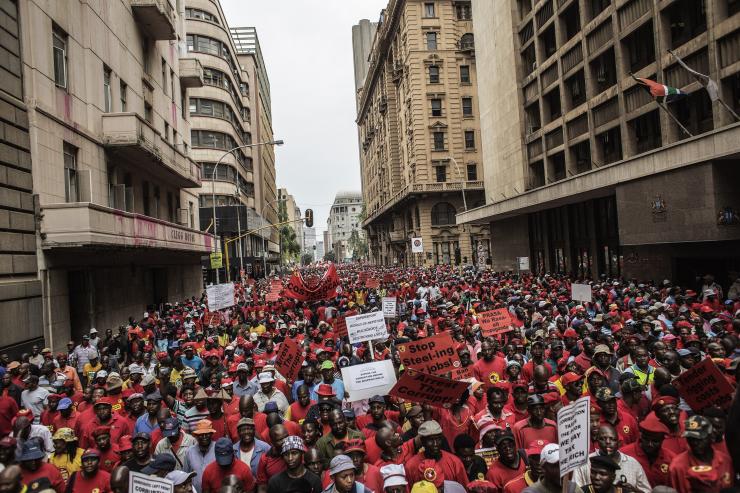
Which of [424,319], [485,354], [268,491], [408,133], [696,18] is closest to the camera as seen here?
[268,491]

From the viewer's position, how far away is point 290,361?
9984mm

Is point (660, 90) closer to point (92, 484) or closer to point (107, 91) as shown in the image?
point (92, 484)

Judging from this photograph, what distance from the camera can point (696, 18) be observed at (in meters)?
21.0

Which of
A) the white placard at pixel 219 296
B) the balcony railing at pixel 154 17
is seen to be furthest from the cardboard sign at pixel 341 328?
the balcony railing at pixel 154 17

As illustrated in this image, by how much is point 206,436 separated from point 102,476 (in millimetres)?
1061

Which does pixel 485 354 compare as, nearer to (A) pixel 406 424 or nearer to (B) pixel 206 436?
(A) pixel 406 424

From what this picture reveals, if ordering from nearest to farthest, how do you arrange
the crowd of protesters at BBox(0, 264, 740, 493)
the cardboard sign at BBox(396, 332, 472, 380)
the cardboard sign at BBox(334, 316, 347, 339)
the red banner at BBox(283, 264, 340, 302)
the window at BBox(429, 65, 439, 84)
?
the crowd of protesters at BBox(0, 264, 740, 493) < the cardboard sign at BBox(396, 332, 472, 380) < the cardboard sign at BBox(334, 316, 347, 339) < the red banner at BBox(283, 264, 340, 302) < the window at BBox(429, 65, 439, 84)

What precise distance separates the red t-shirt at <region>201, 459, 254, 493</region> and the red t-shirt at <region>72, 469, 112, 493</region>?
3.17ft

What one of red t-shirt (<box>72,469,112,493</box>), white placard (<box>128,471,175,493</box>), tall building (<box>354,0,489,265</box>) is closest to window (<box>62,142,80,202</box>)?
red t-shirt (<box>72,469,112,493</box>)

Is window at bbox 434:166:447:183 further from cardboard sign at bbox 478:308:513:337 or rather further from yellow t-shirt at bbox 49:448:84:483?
yellow t-shirt at bbox 49:448:84:483

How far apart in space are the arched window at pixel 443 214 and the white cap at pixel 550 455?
5614cm

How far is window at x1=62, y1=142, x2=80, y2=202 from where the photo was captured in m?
19.4

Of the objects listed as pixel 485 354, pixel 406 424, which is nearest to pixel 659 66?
pixel 485 354

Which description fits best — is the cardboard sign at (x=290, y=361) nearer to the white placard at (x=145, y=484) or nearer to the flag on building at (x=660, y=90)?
the white placard at (x=145, y=484)
